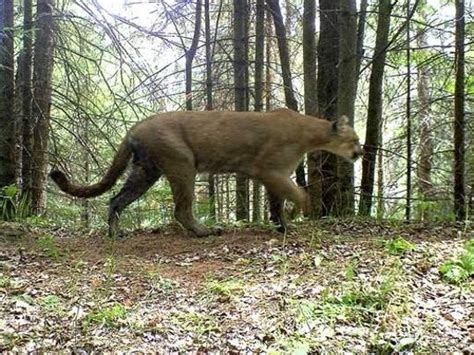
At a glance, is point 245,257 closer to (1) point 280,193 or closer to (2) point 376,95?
(1) point 280,193

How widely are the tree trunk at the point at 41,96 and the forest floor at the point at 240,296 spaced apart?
406cm

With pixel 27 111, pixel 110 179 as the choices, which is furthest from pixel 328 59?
pixel 27 111

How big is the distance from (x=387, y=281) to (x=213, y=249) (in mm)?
2222

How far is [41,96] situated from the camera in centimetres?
1016

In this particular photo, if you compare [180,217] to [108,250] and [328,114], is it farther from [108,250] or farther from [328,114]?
[328,114]

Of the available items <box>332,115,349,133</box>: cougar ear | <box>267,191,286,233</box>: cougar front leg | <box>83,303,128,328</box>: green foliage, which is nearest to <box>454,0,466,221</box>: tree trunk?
<box>332,115,349,133</box>: cougar ear

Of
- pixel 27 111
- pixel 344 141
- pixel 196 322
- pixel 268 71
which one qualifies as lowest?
pixel 196 322

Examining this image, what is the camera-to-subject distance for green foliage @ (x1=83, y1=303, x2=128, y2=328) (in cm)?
401

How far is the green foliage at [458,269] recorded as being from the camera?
4.87m

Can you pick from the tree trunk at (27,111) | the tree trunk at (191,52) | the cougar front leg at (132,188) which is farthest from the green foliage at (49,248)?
the tree trunk at (191,52)

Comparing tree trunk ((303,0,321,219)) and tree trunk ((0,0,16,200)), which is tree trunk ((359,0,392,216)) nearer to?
tree trunk ((303,0,321,219))

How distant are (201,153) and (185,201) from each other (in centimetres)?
57

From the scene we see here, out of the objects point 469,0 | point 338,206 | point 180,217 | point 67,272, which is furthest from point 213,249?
point 469,0

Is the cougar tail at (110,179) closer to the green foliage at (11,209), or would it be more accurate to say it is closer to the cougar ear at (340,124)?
the green foliage at (11,209)
